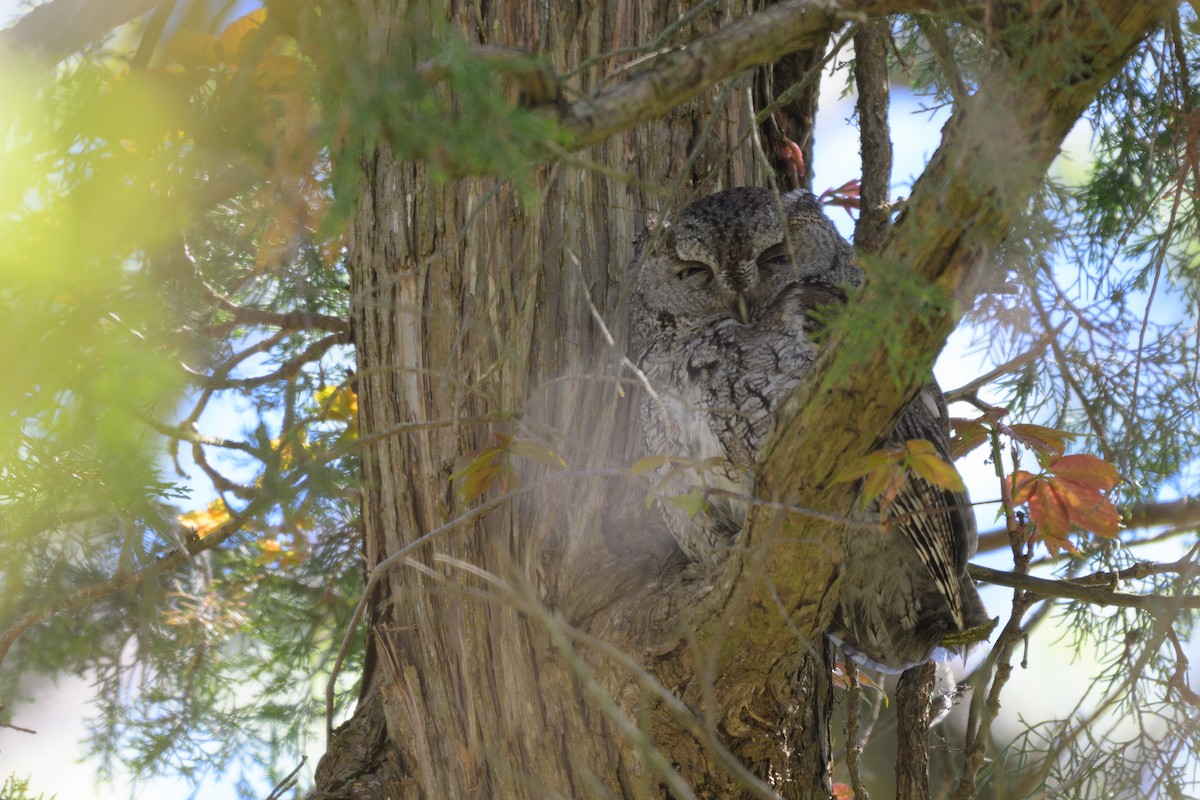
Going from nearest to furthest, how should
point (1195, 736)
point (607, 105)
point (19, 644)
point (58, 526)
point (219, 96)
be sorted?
point (607, 105)
point (219, 96)
point (1195, 736)
point (58, 526)
point (19, 644)

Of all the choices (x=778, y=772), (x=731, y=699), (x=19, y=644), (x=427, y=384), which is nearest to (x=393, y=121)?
(x=427, y=384)

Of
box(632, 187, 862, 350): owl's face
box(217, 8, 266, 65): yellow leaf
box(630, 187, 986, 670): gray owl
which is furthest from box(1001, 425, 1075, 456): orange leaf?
box(217, 8, 266, 65): yellow leaf

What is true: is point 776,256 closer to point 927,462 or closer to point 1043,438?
point 1043,438

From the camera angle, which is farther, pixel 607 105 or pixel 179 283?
pixel 179 283

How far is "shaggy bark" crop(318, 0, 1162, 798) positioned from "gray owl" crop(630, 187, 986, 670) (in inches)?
5.8

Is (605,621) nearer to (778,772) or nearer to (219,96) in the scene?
(778,772)

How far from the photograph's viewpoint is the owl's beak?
109 inches

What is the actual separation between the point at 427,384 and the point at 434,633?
0.63m

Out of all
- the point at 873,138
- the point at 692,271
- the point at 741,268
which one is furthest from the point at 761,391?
the point at 873,138

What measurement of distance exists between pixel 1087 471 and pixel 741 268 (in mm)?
1031

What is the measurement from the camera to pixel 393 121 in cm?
135

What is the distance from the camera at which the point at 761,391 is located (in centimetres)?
260

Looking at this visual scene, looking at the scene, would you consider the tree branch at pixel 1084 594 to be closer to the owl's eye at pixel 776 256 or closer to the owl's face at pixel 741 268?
the owl's face at pixel 741 268

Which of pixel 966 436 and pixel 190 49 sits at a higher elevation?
pixel 190 49
